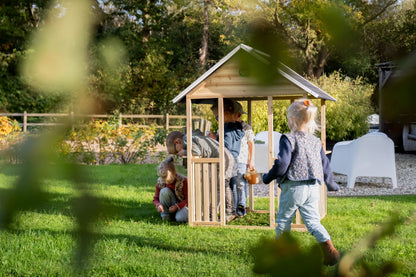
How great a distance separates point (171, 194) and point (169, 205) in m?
0.11

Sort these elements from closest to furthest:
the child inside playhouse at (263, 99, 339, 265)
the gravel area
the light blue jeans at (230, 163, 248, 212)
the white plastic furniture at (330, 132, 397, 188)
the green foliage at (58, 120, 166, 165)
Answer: the child inside playhouse at (263, 99, 339, 265) → the light blue jeans at (230, 163, 248, 212) → the gravel area → the white plastic furniture at (330, 132, 397, 188) → the green foliage at (58, 120, 166, 165)

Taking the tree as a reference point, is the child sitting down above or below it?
below

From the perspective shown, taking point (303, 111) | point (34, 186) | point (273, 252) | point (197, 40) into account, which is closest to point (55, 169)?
point (34, 186)

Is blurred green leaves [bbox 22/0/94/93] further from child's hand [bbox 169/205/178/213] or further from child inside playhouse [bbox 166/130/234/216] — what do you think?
child's hand [bbox 169/205/178/213]

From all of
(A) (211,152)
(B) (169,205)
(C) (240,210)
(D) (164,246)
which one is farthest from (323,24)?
(C) (240,210)

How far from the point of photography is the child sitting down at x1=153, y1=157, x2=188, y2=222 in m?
4.50

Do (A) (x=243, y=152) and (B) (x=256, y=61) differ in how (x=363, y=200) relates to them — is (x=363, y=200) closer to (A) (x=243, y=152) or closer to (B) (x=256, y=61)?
(A) (x=243, y=152)

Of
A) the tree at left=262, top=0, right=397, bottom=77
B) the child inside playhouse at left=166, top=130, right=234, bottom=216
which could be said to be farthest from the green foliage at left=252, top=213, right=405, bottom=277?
the child inside playhouse at left=166, top=130, right=234, bottom=216

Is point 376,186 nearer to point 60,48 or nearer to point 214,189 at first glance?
point 214,189

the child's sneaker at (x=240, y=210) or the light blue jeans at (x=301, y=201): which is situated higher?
the light blue jeans at (x=301, y=201)

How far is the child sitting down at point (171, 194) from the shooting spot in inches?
177

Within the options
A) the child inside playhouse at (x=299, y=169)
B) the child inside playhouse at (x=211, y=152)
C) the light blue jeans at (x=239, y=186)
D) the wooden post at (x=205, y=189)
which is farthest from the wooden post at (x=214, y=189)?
the child inside playhouse at (x=299, y=169)

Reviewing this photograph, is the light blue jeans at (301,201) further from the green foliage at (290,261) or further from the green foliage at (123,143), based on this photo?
the green foliage at (123,143)

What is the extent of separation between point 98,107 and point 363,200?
5.60 metres
